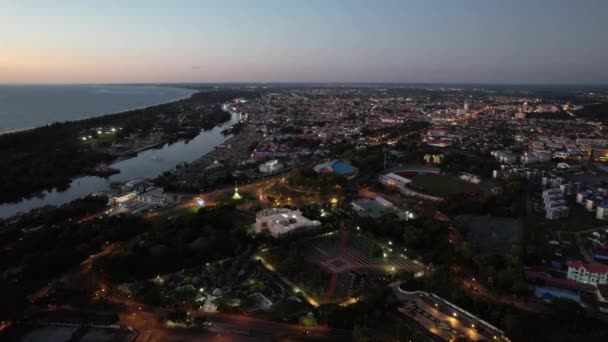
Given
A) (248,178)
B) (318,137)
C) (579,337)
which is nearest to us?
(579,337)

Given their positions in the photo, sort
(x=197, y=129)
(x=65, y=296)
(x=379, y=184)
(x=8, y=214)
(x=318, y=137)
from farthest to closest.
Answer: (x=197, y=129), (x=318, y=137), (x=379, y=184), (x=8, y=214), (x=65, y=296)

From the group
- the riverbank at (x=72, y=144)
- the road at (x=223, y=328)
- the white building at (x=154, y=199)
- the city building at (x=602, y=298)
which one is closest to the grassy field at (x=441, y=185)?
the city building at (x=602, y=298)

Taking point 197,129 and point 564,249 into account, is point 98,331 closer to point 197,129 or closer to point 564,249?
point 564,249

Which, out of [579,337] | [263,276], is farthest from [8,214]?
[579,337]

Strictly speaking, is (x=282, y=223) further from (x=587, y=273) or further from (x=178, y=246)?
(x=587, y=273)

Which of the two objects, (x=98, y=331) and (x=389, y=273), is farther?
(x=389, y=273)

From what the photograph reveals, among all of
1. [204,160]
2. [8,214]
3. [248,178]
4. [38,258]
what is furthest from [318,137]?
[38,258]
